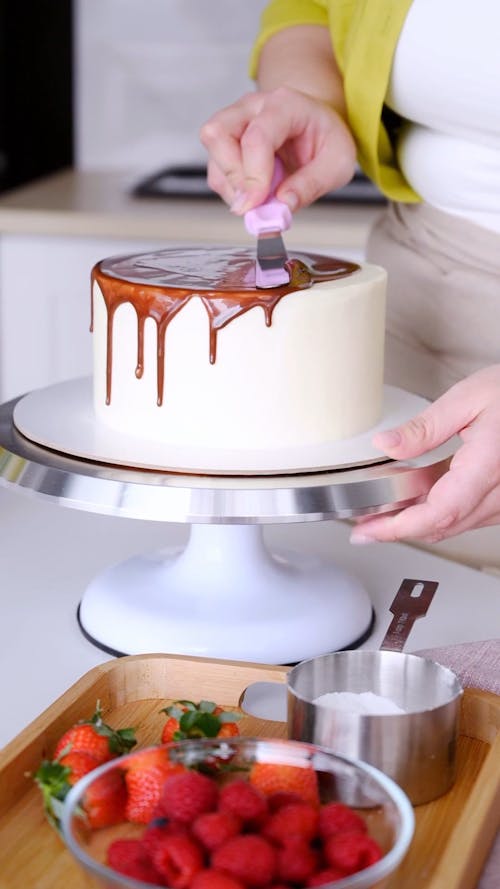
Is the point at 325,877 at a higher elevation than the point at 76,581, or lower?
higher

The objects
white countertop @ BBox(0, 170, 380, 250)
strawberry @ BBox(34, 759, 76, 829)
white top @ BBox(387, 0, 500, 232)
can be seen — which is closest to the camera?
strawberry @ BBox(34, 759, 76, 829)

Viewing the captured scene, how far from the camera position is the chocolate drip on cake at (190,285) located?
99cm

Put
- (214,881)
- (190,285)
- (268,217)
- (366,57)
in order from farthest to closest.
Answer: (366,57), (268,217), (190,285), (214,881)

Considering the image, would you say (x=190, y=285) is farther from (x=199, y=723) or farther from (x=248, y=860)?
(x=248, y=860)

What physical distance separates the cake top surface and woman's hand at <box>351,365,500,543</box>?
0.16 metres

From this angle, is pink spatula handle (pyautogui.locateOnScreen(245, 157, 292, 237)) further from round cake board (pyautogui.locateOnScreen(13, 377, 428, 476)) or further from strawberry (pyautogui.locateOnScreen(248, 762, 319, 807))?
strawberry (pyautogui.locateOnScreen(248, 762, 319, 807))

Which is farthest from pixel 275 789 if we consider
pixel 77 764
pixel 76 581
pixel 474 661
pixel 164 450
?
pixel 76 581

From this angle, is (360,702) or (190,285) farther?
(190,285)

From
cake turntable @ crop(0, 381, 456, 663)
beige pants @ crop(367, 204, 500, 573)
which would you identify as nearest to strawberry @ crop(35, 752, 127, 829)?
cake turntable @ crop(0, 381, 456, 663)

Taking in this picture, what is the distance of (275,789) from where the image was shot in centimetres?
69

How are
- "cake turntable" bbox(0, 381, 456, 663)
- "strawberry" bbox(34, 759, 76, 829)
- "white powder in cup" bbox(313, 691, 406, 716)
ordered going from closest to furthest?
"strawberry" bbox(34, 759, 76, 829), "white powder in cup" bbox(313, 691, 406, 716), "cake turntable" bbox(0, 381, 456, 663)

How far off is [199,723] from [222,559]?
0.31m

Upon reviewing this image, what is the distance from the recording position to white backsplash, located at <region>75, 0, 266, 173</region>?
291 centimetres

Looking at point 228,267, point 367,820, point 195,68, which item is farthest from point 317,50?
point 195,68
